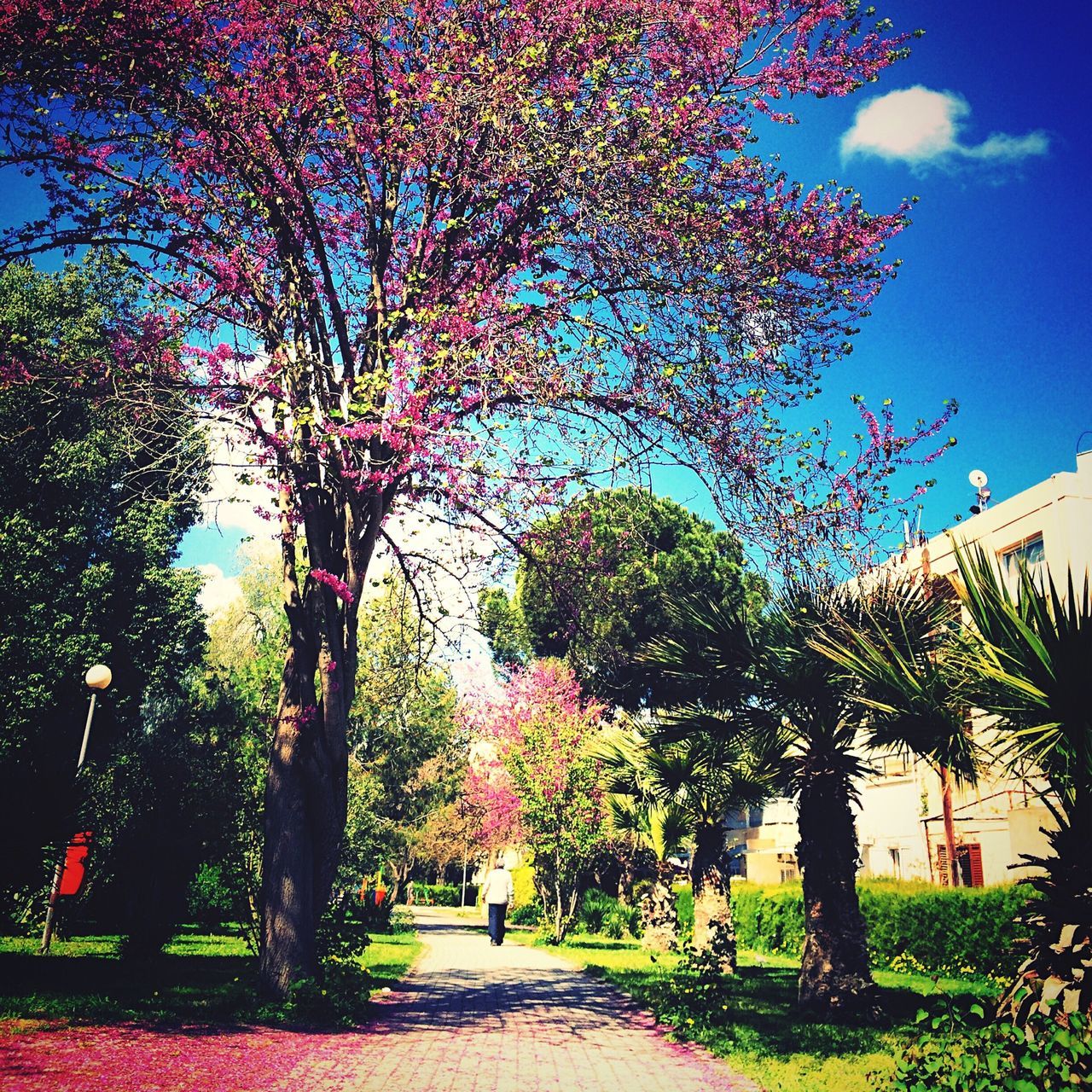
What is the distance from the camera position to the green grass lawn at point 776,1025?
7.02 meters

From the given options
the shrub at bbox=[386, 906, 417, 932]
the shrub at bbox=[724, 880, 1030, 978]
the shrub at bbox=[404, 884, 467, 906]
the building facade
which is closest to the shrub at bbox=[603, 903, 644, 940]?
the building facade

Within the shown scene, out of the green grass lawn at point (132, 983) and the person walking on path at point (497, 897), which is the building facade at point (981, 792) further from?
the green grass lawn at point (132, 983)

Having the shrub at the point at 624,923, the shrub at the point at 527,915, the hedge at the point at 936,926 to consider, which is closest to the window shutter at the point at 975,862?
the hedge at the point at 936,926

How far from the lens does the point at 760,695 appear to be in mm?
10375

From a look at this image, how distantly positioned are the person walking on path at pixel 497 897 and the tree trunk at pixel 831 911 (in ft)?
32.9

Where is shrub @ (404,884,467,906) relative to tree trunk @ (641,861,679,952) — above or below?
below

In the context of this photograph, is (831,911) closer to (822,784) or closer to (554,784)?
(822,784)

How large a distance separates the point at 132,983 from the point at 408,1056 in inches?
186

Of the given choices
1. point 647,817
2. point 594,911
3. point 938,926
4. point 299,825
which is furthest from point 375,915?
point 299,825

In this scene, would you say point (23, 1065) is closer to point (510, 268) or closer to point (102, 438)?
point (510, 268)

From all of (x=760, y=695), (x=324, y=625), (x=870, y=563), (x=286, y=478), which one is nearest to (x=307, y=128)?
(x=286, y=478)

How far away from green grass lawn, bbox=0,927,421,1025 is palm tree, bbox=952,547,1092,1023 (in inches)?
265

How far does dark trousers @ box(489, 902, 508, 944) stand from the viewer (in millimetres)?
19712

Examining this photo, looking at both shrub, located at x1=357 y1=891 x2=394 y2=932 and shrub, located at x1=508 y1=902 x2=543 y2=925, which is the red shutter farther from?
shrub, located at x1=357 y1=891 x2=394 y2=932
